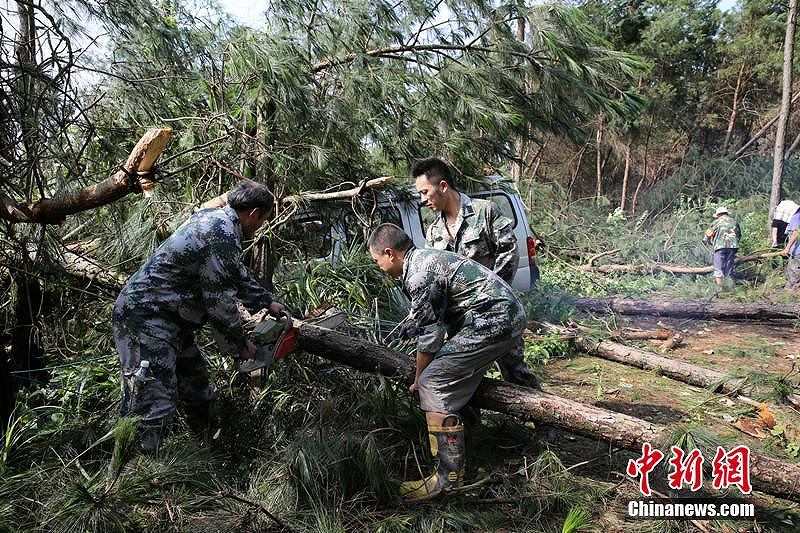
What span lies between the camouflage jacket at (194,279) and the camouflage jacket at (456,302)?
3.16 feet

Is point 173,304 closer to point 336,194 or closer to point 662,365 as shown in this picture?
point 336,194

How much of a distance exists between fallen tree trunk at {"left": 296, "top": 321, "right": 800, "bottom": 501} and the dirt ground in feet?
0.60

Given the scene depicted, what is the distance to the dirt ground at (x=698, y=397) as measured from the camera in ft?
9.09

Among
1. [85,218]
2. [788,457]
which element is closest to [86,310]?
[85,218]

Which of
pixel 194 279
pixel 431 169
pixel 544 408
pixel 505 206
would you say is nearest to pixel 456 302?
pixel 544 408

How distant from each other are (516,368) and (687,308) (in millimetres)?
4859

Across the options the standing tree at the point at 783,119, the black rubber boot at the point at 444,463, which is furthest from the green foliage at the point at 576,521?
the standing tree at the point at 783,119

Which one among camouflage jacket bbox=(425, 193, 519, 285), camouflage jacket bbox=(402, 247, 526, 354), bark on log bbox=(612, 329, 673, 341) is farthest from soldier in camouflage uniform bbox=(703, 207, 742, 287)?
camouflage jacket bbox=(402, 247, 526, 354)

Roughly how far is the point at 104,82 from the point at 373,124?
2.19 m

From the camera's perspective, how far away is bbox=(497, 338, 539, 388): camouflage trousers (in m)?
3.38

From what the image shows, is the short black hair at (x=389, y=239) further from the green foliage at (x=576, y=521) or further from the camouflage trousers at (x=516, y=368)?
the green foliage at (x=576, y=521)

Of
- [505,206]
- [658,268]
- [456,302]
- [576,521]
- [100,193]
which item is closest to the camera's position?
[576,521]

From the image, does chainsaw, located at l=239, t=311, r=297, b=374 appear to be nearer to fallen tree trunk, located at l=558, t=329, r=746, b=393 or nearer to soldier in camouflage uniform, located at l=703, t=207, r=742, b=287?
fallen tree trunk, located at l=558, t=329, r=746, b=393

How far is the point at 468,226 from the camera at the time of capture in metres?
3.54
